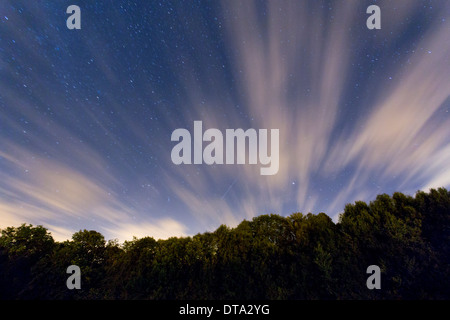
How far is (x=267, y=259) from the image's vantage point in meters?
25.3

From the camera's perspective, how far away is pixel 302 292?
21875 millimetres

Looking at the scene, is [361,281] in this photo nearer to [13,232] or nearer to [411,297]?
[411,297]

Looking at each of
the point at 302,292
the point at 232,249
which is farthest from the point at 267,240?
the point at 302,292

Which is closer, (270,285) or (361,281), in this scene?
(361,281)

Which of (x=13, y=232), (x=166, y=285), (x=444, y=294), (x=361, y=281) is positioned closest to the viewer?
(x=444, y=294)

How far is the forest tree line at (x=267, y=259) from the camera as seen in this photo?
20.0 metres

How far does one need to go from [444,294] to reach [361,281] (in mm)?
6430

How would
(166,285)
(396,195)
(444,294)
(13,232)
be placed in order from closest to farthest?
1. (444,294)
2. (396,195)
3. (166,285)
4. (13,232)

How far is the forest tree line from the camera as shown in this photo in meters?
20.0
